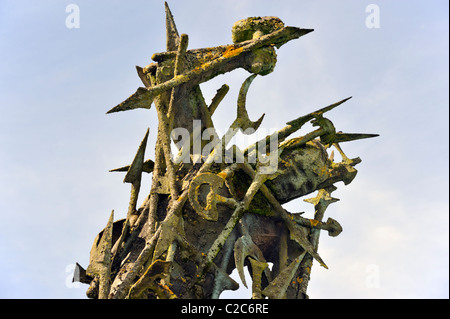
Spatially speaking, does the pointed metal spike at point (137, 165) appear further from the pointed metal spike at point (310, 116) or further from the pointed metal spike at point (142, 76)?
the pointed metal spike at point (310, 116)

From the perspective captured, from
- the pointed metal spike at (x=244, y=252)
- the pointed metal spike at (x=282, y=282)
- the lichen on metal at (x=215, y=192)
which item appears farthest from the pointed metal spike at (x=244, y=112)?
the pointed metal spike at (x=282, y=282)

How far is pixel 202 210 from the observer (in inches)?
330

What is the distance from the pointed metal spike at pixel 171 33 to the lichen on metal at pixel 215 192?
0.02 metres

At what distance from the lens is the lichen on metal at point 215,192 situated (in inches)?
324

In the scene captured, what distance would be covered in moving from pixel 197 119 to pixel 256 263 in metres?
2.83

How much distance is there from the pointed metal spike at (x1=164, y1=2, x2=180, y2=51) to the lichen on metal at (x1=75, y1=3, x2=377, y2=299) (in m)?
0.02

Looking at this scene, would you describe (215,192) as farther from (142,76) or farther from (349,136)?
(349,136)

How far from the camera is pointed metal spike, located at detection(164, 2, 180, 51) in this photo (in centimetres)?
987

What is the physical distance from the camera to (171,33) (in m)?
9.95

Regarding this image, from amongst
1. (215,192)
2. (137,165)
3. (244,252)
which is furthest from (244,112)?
(244,252)

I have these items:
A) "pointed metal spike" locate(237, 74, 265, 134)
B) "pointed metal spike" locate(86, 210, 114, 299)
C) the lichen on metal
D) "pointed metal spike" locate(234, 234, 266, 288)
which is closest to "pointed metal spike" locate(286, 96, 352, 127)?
the lichen on metal

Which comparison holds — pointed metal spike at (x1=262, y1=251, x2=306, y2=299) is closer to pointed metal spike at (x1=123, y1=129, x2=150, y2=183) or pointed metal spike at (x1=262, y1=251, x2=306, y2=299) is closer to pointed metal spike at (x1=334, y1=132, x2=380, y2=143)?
pointed metal spike at (x1=334, y1=132, x2=380, y2=143)
